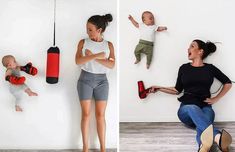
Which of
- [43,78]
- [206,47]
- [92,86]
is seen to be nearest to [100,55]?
[92,86]

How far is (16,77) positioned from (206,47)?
1.61 m

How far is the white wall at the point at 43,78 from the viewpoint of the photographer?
264cm

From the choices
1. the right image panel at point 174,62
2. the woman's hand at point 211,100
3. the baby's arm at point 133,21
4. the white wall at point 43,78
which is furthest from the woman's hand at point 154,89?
the white wall at point 43,78

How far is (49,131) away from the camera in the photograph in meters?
2.71

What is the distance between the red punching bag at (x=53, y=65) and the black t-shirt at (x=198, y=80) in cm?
120

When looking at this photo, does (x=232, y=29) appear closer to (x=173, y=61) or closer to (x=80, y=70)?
(x=173, y=61)

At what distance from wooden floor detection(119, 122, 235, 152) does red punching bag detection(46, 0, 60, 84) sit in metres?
0.73

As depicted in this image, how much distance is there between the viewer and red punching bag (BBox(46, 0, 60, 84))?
8.31 ft

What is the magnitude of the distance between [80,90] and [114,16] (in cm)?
57

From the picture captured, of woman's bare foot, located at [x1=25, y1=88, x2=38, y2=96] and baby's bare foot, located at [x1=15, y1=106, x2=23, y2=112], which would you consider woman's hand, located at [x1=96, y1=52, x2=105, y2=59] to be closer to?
woman's bare foot, located at [x1=25, y1=88, x2=38, y2=96]

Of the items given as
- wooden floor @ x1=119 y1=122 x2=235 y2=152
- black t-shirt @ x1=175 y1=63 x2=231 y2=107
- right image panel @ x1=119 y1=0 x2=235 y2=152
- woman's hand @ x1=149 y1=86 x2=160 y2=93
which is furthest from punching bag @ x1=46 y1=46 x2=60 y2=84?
black t-shirt @ x1=175 y1=63 x2=231 y2=107

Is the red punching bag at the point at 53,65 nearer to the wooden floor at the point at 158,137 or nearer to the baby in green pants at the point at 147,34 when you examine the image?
the wooden floor at the point at 158,137

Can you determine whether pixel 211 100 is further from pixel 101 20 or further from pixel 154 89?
pixel 101 20

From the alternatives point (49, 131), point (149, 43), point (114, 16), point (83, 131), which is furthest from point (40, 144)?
point (149, 43)
